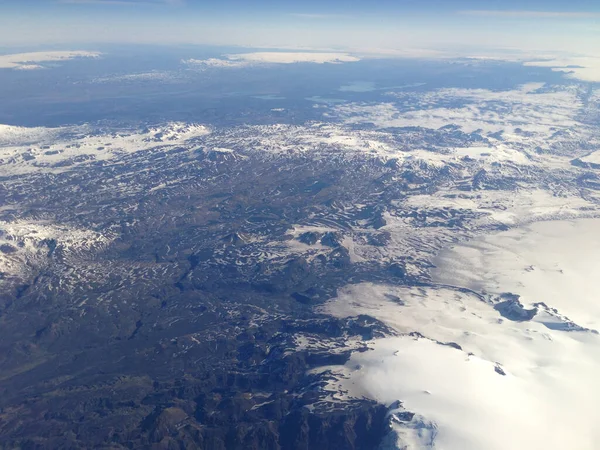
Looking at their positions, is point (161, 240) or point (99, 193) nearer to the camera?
point (161, 240)

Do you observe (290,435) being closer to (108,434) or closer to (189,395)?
(189,395)

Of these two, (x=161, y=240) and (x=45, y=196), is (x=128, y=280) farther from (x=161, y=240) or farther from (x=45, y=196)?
(x=45, y=196)

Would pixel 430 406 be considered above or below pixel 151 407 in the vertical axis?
above

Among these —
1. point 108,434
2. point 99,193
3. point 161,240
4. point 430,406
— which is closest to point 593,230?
point 430,406

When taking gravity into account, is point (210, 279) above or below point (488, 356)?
below

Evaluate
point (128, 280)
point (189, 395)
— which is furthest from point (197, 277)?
point (189, 395)

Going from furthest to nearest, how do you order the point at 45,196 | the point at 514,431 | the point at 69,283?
1. the point at 45,196
2. the point at 69,283
3. the point at 514,431

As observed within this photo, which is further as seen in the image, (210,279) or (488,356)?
(210,279)

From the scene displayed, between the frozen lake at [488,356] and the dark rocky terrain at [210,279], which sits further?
the dark rocky terrain at [210,279]

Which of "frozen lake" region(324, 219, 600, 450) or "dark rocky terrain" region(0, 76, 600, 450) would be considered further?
"dark rocky terrain" region(0, 76, 600, 450)

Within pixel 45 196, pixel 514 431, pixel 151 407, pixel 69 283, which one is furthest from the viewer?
pixel 45 196
